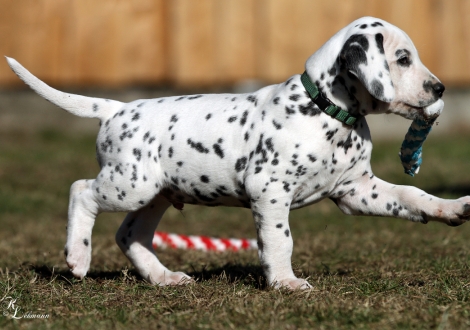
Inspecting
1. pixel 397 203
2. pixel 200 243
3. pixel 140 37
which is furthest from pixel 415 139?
pixel 140 37

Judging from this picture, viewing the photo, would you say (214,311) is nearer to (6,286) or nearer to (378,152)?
(6,286)

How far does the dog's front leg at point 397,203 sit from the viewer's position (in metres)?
4.54

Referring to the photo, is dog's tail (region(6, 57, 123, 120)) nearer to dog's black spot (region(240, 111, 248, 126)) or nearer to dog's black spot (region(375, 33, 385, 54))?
dog's black spot (region(240, 111, 248, 126))

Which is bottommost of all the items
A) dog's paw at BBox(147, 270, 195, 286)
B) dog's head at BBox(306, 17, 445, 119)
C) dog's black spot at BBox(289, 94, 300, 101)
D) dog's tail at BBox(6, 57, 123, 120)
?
dog's paw at BBox(147, 270, 195, 286)

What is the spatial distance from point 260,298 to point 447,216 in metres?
1.23

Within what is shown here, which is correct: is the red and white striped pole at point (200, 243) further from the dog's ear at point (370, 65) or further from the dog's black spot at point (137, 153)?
the dog's ear at point (370, 65)

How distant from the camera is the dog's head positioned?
430 centimetres

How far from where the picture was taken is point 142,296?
4.44 metres

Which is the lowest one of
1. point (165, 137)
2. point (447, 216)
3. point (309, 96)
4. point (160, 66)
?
point (160, 66)

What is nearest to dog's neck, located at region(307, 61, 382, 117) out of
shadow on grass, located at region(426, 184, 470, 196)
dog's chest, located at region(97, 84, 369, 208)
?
dog's chest, located at region(97, 84, 369, 208)

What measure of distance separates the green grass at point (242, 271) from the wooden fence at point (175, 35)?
225 cm

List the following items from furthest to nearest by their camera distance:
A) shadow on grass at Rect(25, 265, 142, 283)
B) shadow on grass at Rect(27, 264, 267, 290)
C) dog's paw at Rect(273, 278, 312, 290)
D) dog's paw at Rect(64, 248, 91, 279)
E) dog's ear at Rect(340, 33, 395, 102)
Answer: shadow on grass at Rect(25, 265, 142, 283) < dog's paw at Rect(64, 248, 91, 279) < shadow on grass at Rect(27, 264, 267, 290) < dog's paw at Rect(273, 278, 312, 290) < dog's ear at Rect(340, 33, 395, 102)

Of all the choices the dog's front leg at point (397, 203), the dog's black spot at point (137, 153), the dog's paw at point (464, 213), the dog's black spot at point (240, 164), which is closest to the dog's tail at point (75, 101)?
the dog's black spot at point (137, 153)

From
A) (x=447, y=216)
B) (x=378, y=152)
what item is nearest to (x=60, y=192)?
(x=378, y=152)
